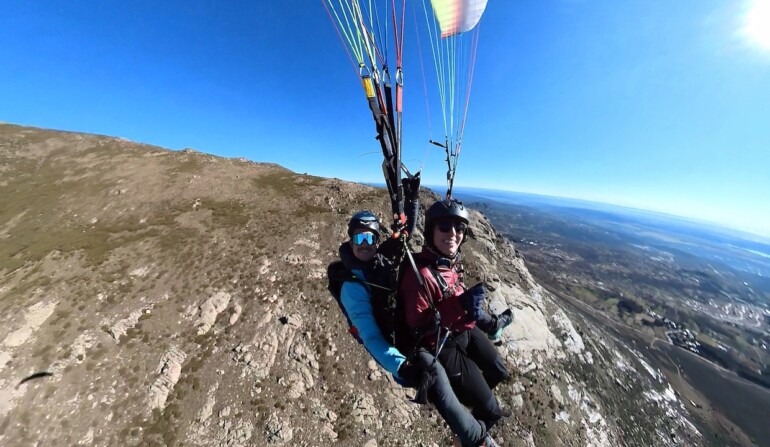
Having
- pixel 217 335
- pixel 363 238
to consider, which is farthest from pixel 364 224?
pixel 217 335

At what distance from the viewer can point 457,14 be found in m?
9.43

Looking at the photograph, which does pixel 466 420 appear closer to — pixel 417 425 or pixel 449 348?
pixel 449 348

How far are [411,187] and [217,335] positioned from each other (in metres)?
22.7

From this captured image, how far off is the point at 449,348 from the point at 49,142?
291 ft

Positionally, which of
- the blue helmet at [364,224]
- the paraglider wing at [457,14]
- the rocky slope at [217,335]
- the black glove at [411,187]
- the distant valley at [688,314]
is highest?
the paraglider wing at [457,14]

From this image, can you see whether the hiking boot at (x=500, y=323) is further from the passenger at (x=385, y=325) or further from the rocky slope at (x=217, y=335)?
the rocky slope at (x=217, y=335)

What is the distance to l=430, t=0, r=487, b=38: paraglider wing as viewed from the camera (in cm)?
911

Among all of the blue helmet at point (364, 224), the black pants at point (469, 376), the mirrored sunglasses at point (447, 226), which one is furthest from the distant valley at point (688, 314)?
the blue helmet at point (364, 224)

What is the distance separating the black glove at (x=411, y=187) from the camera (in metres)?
7.32

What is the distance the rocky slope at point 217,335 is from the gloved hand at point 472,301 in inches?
743

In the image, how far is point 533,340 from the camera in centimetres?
3359

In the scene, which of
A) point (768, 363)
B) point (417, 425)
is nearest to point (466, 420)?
point (417, 425)

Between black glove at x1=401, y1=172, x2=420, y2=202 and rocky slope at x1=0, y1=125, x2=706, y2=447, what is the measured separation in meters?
19.2

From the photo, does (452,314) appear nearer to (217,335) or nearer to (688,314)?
(217,335)
